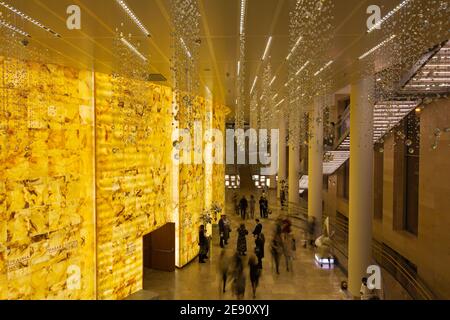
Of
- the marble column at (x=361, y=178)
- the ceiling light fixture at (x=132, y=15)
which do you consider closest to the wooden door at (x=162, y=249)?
the marble column at (x=361, y=178)

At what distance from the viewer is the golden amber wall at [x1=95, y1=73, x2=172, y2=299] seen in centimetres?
882

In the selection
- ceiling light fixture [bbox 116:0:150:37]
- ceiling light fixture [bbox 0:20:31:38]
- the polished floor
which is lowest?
the polished floor

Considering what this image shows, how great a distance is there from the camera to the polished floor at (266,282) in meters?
9.57

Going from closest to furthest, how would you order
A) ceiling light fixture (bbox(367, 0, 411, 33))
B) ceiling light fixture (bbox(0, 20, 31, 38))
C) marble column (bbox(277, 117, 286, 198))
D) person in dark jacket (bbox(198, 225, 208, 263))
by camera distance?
1. ceiling light fixture (bbox(367, 0, 411, 33))
2. ceiling light fixture (bbox(0, 20, 31, 38))
3. person in dark jacket (bbox(198, 225, 208, 263))
4. marble column (bbox(277, 117, 286, 198))

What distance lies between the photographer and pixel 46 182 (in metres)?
7.57

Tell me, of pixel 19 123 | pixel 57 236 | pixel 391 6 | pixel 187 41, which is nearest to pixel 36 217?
pixel 57 236

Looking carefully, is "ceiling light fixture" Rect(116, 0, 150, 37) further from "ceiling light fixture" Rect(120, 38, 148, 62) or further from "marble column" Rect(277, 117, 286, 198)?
"marble column" Rect(277, 117, 286, 198)

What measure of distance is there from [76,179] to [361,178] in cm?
710

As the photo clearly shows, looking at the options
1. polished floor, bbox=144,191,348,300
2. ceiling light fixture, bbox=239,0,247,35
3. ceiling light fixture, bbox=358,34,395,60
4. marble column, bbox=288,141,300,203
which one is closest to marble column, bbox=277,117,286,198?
marble column, bbox=288,141,300,203

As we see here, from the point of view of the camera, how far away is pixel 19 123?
22.9ft

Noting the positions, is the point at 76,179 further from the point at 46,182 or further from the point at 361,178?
the point at 361,178

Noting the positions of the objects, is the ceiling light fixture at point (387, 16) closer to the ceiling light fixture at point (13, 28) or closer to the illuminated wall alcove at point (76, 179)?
the ceiling light fixture at point (13, 28)

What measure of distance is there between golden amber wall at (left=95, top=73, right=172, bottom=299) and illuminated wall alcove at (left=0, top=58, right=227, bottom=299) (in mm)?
25

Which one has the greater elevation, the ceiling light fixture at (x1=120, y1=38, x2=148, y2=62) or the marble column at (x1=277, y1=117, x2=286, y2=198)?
the ceiling light fixture at (x1=120, y1=38, x2=148, y2=62)
